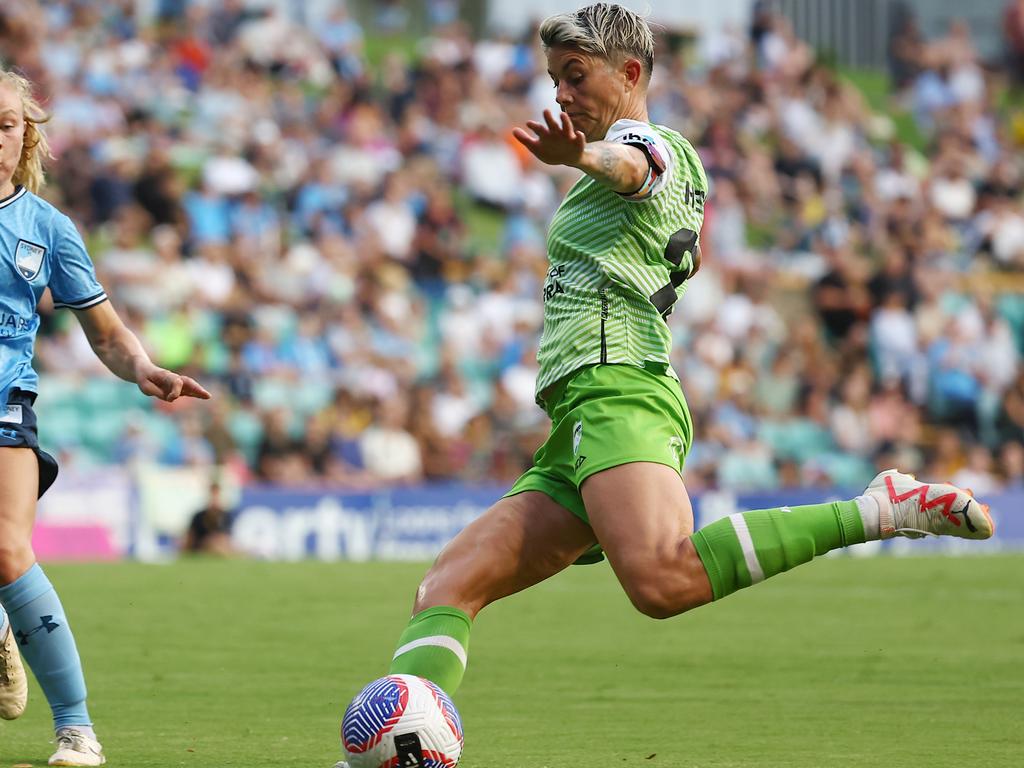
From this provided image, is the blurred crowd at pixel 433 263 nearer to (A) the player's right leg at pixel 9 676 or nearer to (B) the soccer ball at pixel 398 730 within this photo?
(A) the player's right leg at pixel 9 676

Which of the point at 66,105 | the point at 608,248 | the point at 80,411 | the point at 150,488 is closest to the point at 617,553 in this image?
the point at 608,248

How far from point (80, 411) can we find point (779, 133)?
1206 centimetres

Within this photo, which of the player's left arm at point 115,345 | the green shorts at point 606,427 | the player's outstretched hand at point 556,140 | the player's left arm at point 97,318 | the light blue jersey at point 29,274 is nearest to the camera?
the player's outstretched hand at point 556,140

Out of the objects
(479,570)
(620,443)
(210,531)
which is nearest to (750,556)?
(620,443)

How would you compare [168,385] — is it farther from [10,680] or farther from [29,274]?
[10,680]

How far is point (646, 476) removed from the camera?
4.92m

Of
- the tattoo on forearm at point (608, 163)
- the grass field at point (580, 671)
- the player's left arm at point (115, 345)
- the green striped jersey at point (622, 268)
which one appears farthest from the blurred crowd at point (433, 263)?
the tattoo on forearm at point (608, 163)

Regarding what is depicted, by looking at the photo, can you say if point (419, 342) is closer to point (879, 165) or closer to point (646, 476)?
point (879, 165)

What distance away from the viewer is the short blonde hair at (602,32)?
5078 millimetres

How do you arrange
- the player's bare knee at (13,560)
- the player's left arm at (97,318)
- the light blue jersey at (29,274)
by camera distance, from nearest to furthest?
the player's bare knee at (13,560) → the light blue jersey at (29,274) → the player's left arm at (97,318)

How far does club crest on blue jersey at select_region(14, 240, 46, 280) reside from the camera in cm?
548

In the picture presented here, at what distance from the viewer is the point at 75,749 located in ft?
18.0

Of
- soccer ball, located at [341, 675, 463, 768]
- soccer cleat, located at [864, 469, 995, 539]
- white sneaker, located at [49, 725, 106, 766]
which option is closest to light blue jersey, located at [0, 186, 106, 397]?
white sneaker, located at [49, 725, 106, 766]

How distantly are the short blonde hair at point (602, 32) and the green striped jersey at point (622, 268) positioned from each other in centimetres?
22
